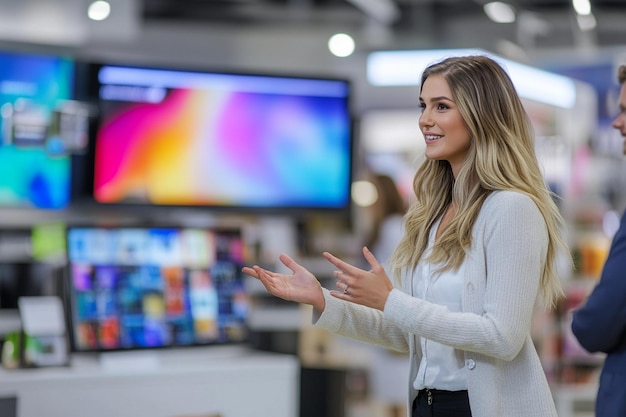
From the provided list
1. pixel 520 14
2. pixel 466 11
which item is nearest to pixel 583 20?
pixel 520 14

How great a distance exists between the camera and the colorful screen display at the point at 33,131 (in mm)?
4504

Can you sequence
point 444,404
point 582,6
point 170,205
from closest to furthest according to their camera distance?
point 444,404, point 170,205, point 582,6

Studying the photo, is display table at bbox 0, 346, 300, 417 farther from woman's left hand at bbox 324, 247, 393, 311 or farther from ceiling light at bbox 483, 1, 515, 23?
ceiling light at bbox 483, 1, 515, 23

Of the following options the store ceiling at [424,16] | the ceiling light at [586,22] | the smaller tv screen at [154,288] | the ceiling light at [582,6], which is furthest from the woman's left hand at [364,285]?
the ceiling light at [586,22]

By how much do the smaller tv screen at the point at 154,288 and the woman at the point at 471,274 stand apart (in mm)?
1564

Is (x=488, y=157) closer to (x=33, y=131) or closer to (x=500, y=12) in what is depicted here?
(x=33, y=131)

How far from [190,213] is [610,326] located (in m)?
2.57

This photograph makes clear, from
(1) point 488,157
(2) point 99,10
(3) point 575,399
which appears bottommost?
(3) point 575,399

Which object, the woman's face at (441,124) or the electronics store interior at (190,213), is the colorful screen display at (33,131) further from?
the woman's face at (441,124)

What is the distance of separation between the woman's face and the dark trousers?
0.58 metres

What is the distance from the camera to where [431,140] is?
240 cm

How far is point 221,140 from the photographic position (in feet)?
16.3

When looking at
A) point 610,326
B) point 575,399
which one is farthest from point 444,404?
point 575,399

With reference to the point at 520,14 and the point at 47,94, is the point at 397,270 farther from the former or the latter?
the point at 520,14
